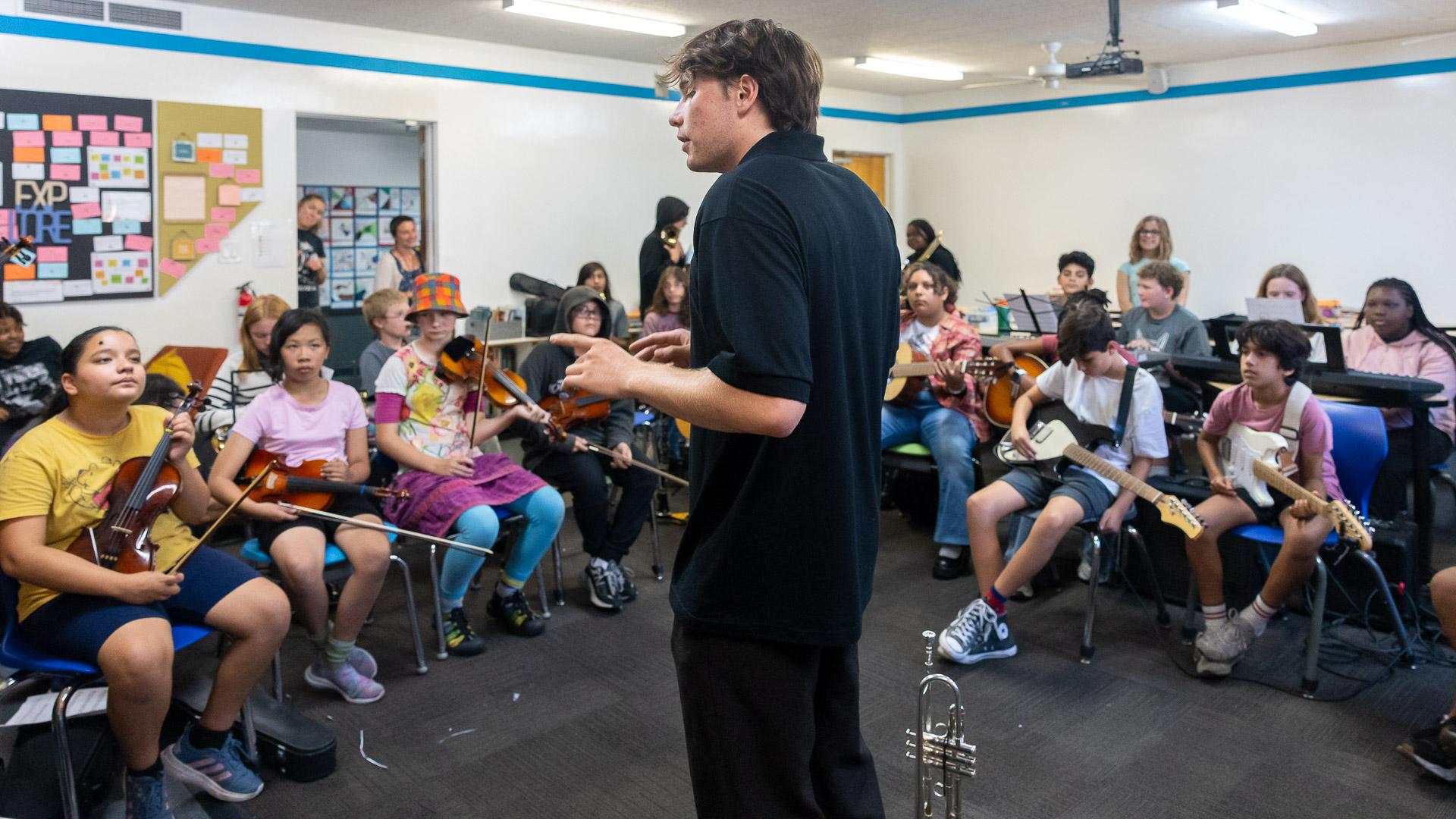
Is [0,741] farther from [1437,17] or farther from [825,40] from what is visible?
[1437,17]

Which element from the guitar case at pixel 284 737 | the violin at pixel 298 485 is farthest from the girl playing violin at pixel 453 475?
the guitar case at pixel 284 737

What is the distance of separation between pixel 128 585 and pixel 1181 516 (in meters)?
2.80

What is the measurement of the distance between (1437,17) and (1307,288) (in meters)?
2.46

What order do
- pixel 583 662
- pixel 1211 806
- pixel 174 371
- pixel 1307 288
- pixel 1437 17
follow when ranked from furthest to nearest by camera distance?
pixel 1437 17, pixel 1307 288, pixel 174 371, pixel 583 662, pixel 1211 806

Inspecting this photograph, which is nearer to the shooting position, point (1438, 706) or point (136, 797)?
point (136, 797)

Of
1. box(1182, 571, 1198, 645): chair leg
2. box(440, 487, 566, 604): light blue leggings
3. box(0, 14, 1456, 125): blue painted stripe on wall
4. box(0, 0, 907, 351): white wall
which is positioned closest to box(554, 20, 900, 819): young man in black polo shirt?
box(440, 487, 566, 604): light blue leggings

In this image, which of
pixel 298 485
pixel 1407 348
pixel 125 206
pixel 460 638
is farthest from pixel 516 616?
pixel 1407 348

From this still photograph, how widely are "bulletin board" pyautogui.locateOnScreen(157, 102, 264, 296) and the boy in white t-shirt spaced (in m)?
4.53

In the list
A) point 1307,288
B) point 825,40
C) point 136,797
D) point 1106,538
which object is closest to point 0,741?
point 136,797

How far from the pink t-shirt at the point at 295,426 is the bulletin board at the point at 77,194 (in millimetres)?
3067

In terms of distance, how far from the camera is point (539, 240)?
7500 mm

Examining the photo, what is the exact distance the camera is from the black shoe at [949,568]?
4258 mm

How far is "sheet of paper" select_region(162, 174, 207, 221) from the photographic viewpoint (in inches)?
227

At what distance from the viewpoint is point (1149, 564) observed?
355 cm
